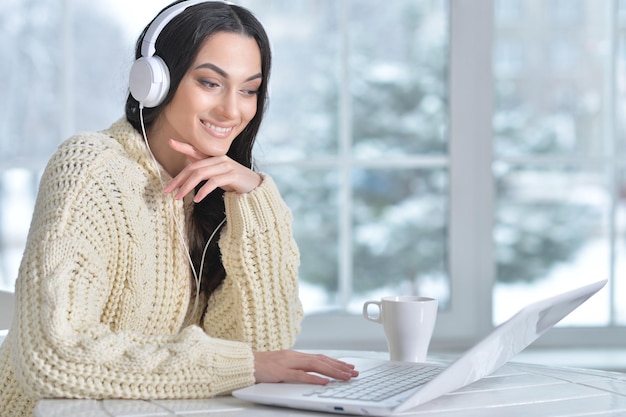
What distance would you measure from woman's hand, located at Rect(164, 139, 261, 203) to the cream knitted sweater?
2 cm

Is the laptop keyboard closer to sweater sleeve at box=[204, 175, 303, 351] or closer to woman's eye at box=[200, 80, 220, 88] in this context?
sweater sleeve at box=[204, 175, 303, 351]

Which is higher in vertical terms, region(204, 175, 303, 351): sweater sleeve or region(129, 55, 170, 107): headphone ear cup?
region(129, 55, 170, 107): headphone ear cup

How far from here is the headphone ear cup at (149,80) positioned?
4.85 feet

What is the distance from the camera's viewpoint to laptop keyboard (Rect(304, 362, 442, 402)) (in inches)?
42.9

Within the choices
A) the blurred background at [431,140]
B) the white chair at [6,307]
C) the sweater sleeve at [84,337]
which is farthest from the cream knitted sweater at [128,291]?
the blurred background at [431,140]

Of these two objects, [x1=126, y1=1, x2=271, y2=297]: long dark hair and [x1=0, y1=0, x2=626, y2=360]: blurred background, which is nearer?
[x1=126, y1=1, x2=271, y2=297]: long dark hair

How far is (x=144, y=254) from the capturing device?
1434 mm

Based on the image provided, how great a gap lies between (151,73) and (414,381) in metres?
0.67

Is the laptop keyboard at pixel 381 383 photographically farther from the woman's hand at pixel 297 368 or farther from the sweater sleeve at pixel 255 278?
the sweater sleeve at pixel 255 278

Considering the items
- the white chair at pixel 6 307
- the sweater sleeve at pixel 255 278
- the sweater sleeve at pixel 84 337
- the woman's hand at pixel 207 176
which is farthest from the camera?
the white chair at pixel 6 307

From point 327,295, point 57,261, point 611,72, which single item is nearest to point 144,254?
point 57,261

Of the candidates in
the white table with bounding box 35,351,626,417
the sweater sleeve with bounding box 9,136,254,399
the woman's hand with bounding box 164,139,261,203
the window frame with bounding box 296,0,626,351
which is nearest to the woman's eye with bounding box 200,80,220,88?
the woman's hand with bounding box 164,139,261,203

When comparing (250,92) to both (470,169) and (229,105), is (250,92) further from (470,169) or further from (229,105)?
(470,169)

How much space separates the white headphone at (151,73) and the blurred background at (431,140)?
1005mm
